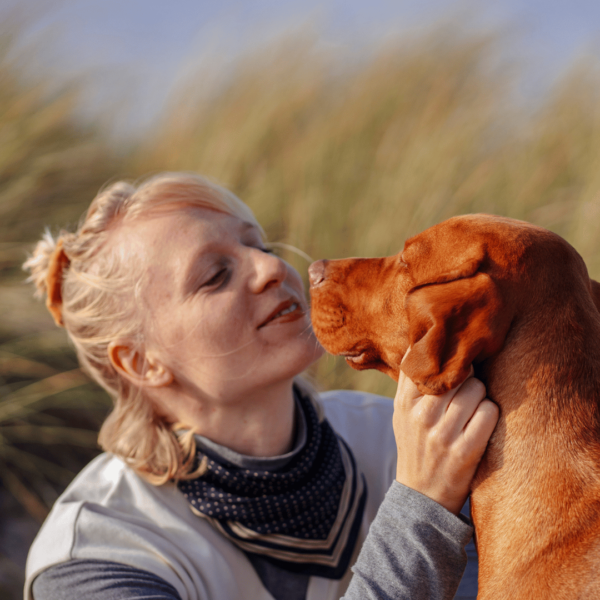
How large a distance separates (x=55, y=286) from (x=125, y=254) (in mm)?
409

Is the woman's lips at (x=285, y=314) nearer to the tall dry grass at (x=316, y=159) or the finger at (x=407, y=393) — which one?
the finger at (x=407, y=393)

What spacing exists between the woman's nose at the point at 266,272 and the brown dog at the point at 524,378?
2.36 ft

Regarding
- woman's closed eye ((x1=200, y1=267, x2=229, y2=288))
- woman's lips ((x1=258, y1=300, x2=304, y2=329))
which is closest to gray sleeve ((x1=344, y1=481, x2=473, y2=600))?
woman's lips ((x1=258, y1=300, x2=304, y2=329))

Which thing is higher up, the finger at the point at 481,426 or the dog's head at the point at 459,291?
the dog's head at the point at 459,291

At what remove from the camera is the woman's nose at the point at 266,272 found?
212 cm

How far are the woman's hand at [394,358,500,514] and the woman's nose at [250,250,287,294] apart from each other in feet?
2.34

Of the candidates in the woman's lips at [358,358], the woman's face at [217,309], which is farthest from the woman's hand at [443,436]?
the woman's face at [217,309]

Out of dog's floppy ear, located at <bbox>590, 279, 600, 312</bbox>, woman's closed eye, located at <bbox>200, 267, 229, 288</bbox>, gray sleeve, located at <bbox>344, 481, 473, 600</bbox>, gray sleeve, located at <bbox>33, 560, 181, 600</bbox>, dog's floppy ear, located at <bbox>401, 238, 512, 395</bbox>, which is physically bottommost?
gray sleeve, located at <bbox>33, 560, 181, 600</bbox>

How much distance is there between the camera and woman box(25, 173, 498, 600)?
6.31 feet

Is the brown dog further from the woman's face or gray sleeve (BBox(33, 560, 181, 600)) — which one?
gray sleeve (BBox(33, 560, 181, 600))

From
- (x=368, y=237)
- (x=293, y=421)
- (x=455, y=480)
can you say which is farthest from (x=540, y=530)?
(x=368, y=237)

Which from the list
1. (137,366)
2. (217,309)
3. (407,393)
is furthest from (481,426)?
(137,366)

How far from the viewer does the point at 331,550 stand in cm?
213

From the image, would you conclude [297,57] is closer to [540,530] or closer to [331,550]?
[331,550]
